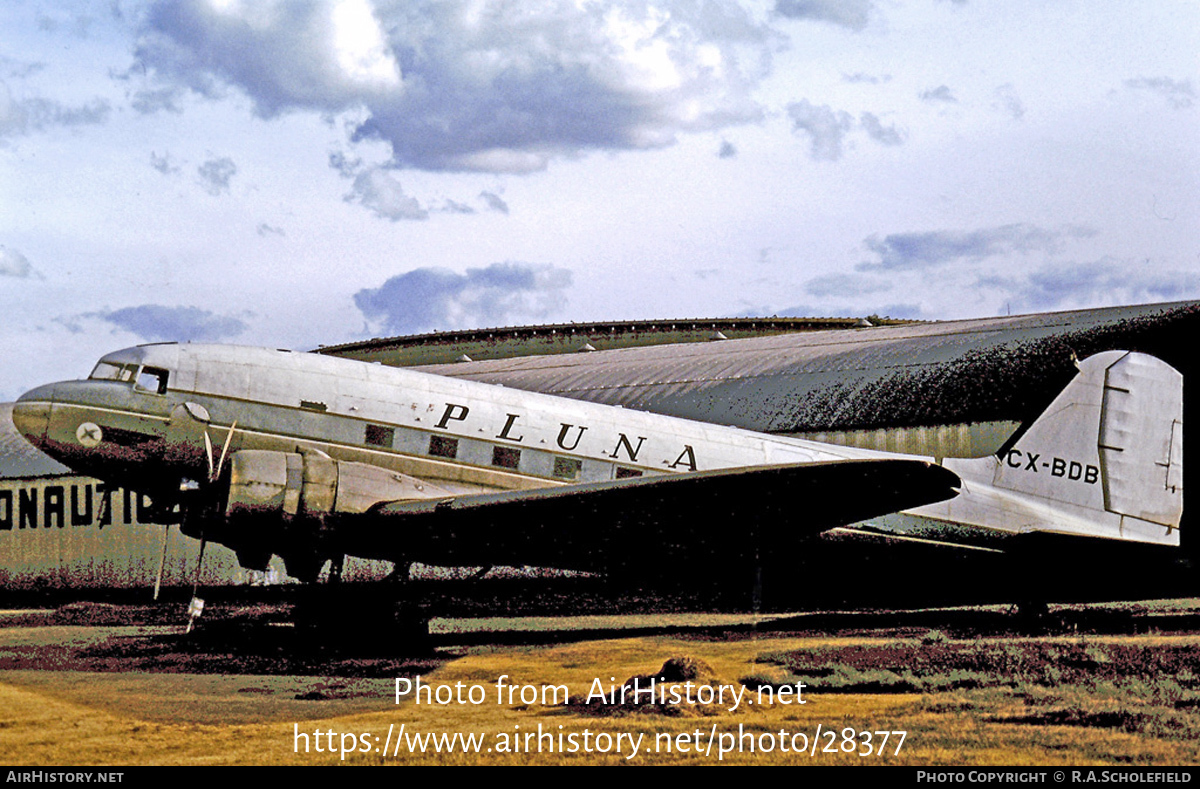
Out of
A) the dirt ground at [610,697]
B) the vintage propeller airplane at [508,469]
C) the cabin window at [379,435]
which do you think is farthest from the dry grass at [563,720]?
the cabin window at [379,435]

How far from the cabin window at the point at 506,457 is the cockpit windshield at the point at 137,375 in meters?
4.45

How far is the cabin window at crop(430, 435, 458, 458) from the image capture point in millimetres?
13695

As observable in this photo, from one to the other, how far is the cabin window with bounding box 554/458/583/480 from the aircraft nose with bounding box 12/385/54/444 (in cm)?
668

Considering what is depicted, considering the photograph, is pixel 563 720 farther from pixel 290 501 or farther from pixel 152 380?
pixel 152 380

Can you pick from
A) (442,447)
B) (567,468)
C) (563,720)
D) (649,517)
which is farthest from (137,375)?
(563,720)

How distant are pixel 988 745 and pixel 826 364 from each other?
16938 mm

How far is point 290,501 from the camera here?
1207 cm

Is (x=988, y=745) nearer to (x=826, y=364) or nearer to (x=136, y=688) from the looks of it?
(x=136, y=688)

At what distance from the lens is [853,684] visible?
10055 mm

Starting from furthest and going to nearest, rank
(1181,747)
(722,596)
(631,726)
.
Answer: (722,596) < (631,726) < (1181,747)

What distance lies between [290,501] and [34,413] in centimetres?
382

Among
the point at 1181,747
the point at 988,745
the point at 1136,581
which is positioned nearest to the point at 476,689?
the point at 988,745

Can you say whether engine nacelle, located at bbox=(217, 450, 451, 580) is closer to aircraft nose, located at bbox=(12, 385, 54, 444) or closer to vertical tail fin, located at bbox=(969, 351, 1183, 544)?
aircraft nose, located at bbox=(12, 385, 54, 444)

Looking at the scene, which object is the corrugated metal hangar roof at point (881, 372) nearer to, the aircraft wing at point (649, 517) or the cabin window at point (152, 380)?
the aircraft wing at point (649, 517)
